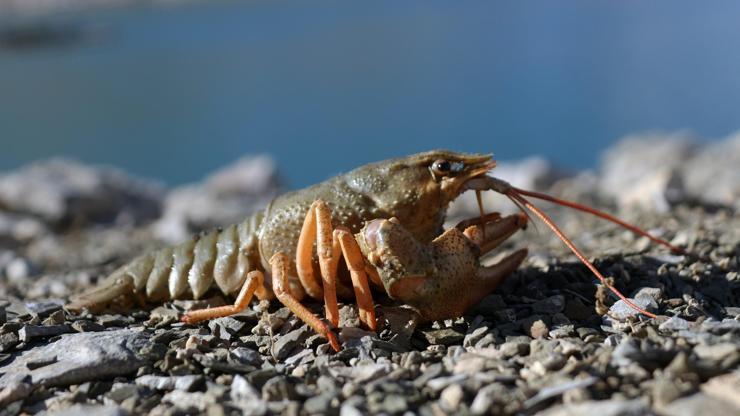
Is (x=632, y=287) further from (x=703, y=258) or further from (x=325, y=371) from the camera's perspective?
(x=325, y=371)

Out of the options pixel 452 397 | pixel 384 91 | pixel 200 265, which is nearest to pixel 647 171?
pixel 200 265

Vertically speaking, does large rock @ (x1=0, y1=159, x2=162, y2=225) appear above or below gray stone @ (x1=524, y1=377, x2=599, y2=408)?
above

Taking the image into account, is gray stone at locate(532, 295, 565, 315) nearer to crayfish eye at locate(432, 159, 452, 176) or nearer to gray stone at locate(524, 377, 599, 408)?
crayfish eye at locate(432, 159, 452, 176)

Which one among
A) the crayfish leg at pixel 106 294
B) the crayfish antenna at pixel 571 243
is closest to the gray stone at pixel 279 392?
the crayfish antenna at pixel 571 243

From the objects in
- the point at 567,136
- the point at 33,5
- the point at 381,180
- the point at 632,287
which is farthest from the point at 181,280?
the point at 33,5

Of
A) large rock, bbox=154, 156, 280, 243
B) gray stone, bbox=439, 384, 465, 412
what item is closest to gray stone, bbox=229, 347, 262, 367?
gray stone, bbox=439, 384, 465, 412

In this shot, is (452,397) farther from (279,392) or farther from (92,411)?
(92,411)
